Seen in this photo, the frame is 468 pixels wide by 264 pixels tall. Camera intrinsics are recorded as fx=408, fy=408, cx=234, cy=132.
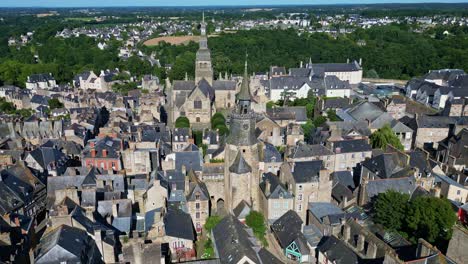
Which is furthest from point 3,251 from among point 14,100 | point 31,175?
point 14,100

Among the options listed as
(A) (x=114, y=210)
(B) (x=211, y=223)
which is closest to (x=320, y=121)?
(B) (x=211, y=223)

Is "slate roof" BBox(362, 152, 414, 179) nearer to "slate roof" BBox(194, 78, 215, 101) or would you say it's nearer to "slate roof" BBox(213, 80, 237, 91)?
"slate roof" BBox(194, 78, 215, 101)

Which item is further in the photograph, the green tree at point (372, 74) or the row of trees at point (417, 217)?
the green tree at point (372, 74)

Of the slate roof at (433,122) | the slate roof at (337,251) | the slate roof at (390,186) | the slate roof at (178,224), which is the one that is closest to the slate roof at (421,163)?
the slate roof at (390,186)

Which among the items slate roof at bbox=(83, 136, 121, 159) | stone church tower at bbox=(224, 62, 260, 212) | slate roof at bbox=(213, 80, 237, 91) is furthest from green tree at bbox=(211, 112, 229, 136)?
stone church tower at bbox=(224, 62, 260, 212)

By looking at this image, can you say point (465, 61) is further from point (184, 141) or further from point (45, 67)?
point (45, 67)

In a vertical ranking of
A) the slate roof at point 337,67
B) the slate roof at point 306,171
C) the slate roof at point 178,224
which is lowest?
the slate roof at point 178,224

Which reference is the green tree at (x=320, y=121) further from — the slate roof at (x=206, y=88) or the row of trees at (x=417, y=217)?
the row of trees at (x=417, y=217)
